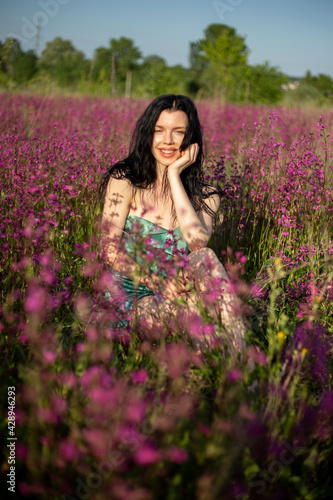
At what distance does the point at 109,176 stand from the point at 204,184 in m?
0.71

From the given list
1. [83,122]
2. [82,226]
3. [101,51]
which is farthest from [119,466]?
[101,51]

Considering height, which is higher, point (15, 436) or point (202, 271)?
point (202, 271)

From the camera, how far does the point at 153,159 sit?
2676 millimetres

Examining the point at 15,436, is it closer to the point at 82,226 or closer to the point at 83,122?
the point at 82,226

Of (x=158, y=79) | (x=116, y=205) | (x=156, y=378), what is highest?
(x=158, y=79)

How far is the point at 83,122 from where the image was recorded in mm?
5789

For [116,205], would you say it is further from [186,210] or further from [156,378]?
[156,378]

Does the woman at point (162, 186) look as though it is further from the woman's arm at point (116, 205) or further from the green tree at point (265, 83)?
the green tree at point (265, 83)

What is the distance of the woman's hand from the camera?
242 cm

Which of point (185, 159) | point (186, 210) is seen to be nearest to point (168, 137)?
point (185, 159)

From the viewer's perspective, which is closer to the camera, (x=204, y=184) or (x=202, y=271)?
(x=202, y=271)

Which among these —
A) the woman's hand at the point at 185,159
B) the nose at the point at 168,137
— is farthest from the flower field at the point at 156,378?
the nose at the point at 168,137

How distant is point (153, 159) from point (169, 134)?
0.25 meters

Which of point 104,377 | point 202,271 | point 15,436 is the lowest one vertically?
point 15,436
